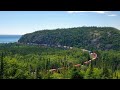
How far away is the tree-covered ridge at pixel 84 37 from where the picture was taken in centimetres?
4631

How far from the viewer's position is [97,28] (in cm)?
5297

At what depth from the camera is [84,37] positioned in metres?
50.5

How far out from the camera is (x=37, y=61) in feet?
93.8

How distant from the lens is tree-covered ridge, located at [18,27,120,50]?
46.3 meters
